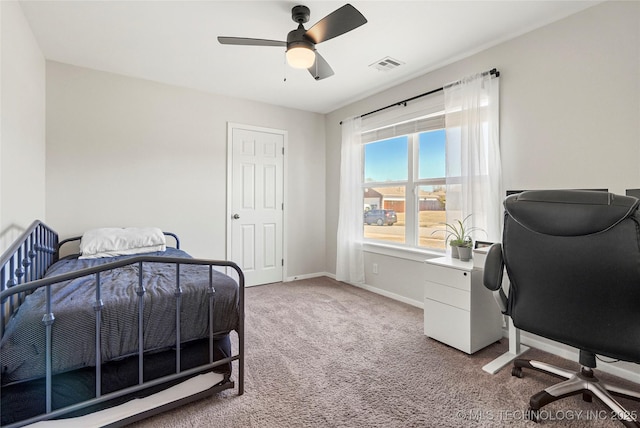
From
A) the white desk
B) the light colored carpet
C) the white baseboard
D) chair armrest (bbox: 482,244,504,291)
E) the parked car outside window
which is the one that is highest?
the parked car outside window

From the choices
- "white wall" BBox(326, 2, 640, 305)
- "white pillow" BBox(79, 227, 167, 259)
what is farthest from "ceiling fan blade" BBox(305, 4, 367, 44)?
"white pillow" BBox(79, 227, 167, 259)

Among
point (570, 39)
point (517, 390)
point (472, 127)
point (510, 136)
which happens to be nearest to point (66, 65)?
point (472, 127)

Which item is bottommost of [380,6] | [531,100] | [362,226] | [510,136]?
[362,226]

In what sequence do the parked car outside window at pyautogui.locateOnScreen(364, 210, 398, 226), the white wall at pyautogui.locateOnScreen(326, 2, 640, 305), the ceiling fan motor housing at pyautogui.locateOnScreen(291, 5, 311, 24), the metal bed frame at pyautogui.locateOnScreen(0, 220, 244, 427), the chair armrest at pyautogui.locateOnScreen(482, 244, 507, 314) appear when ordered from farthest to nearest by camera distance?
the parked car outside window at pyautogui.locateOnScreen(364, 210, 398, 226)
the ceiling fan motor housing at pyautogui.locateOnScreen(291, 5, 311, 24)
the white wall at pyautogui.locateOnScreen(326, 2, 640, 305)
the chair armrest at pyautogui.locateOnScreen(482, 244, 507, 314)
the metal bed frame at pyautogui.locateOnScreen(0, 220, 244, 427)

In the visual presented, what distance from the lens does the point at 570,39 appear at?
2123mm

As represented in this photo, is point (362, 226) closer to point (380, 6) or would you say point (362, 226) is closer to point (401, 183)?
point (401, 183)

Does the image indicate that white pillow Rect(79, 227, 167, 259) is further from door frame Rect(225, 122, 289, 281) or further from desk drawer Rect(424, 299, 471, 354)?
desk drawer Rect(424, 299, 471, 354)

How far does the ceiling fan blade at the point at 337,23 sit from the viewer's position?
1660 millimetres

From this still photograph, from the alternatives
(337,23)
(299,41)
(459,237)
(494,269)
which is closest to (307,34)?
(299,41)

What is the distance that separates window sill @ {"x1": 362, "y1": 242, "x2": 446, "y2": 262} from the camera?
310 centimetres

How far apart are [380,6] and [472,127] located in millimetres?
1271

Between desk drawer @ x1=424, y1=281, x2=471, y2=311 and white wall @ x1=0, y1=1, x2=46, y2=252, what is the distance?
288cm

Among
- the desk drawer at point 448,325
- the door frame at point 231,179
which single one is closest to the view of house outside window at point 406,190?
the desk drawer at point 448,325

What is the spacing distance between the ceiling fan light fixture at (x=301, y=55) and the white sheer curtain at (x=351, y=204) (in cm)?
198
